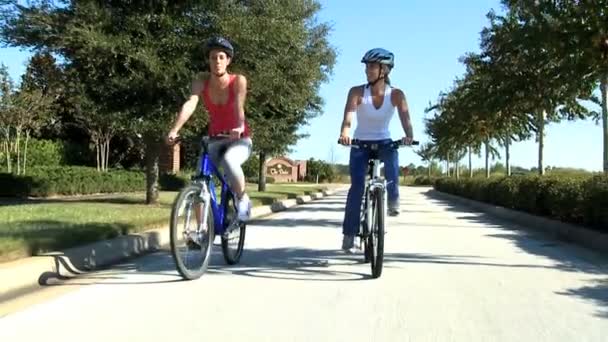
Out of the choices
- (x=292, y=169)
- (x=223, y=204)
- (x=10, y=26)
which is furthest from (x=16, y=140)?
(x=292, y=169)

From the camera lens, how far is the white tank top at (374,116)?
7711 millimetres

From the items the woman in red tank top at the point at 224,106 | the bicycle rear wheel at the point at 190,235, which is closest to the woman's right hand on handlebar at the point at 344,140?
the woman in red tank top at the point at 224,106

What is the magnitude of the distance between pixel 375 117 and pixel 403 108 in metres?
0.30

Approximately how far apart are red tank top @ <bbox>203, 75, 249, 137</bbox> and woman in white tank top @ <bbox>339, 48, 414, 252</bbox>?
1.14 meters

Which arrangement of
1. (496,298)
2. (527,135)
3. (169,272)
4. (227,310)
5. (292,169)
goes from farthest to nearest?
(292,169)
(527,135)
(169,272)
(496,298)
(227,310)

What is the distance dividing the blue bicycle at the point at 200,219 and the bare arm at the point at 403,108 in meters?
1.83

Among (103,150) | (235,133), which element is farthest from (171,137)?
(103,150)

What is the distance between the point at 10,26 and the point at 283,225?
6.80m

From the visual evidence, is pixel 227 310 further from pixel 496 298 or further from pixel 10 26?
pixel 10 26

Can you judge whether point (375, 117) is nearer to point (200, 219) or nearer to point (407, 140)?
point (407, 140)

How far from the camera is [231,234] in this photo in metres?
7.96

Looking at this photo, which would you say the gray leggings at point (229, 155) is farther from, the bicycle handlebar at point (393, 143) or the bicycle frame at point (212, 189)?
the bicycle handlebar at point (393, 143)

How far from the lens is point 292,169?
287 ft

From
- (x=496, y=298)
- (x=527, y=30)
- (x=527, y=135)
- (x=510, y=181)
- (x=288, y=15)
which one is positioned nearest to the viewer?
(x=496, y=298)
